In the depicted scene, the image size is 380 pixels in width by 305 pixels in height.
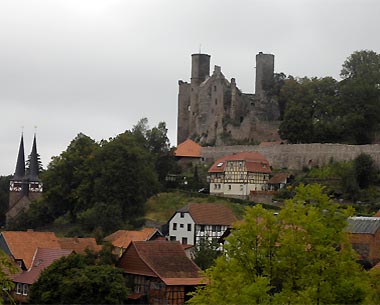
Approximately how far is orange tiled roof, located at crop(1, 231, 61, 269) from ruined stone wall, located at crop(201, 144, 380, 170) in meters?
27.6

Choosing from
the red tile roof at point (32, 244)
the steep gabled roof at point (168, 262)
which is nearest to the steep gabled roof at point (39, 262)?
the red tile roof at point (32, 244)

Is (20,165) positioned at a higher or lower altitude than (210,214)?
higher

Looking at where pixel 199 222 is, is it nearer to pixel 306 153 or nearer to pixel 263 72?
pixel 306 153

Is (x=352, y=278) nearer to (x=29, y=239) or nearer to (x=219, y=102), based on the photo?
(x=29, y=239)

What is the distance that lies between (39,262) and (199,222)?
14.7 metres

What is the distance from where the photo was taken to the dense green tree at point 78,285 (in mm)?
38875

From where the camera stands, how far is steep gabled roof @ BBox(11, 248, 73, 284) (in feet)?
151

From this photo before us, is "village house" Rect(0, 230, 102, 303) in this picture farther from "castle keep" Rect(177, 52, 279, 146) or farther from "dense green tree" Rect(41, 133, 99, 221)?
"castle keep" Rect(177, 52, 279, 146)

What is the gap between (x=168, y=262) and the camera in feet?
150

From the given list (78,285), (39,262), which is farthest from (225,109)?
(78,285)

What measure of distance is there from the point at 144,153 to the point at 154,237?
48.3 ft

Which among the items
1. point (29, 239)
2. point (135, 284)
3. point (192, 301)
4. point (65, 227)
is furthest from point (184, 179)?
point (192, 301)

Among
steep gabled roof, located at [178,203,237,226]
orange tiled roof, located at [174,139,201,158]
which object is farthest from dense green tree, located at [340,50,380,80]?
steep gabled roof, located at [178,203,237,226]

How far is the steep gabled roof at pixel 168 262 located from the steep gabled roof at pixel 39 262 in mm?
3847
